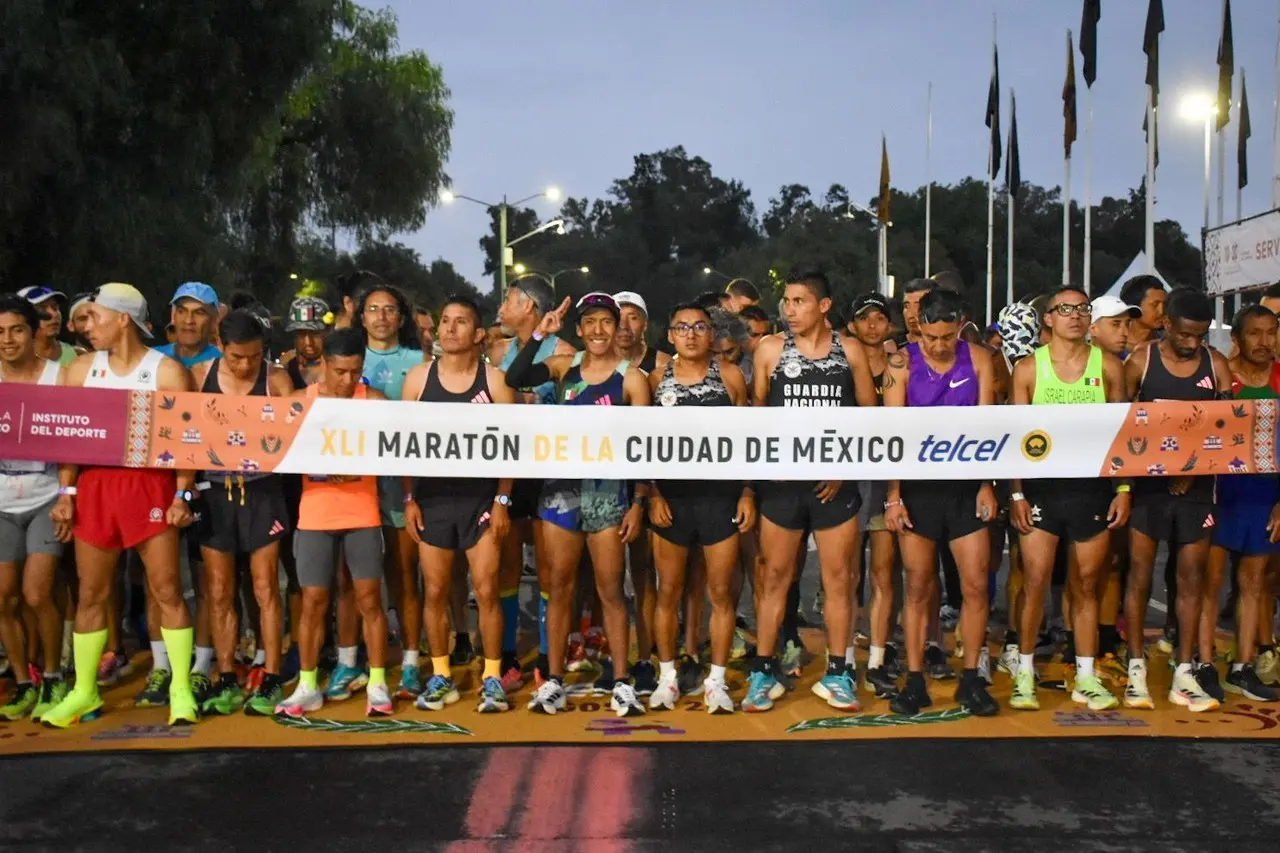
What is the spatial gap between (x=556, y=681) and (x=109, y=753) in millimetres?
2041

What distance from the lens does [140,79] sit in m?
16.9

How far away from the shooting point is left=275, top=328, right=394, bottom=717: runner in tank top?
5922 mm

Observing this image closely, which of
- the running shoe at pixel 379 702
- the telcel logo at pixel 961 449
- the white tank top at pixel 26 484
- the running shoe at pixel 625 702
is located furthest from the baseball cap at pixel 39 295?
the telcel logo at pixel 961 449

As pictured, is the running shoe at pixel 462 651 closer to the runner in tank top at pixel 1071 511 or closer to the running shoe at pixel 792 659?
the running shoe at pixel 792 659

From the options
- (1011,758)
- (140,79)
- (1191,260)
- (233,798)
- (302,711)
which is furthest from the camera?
(1191,260)

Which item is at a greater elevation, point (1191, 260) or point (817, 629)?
point (1191, 260)

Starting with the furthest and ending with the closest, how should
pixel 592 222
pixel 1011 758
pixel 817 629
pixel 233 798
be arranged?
pixel 592 222 < pixel 817 629 < pixel 1011 758 < pixel 233 798

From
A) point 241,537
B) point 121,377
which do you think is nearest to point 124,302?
point 121,377

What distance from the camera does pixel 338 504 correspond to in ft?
19.5

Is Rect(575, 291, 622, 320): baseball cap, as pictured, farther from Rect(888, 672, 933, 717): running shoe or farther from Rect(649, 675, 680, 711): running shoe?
Rect(888, 672, 933, 717): running shoe

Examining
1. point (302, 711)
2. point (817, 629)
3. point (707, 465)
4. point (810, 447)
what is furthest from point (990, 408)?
point (302, 711)

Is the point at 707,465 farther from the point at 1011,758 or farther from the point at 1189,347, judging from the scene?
the point at 1189,347

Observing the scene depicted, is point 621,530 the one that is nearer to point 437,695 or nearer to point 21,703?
point 437,695

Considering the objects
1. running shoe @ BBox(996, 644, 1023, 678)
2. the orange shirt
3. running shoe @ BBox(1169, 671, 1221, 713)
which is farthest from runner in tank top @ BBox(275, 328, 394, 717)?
running shoe @ BBox(1169, 671, 1221, 713)
